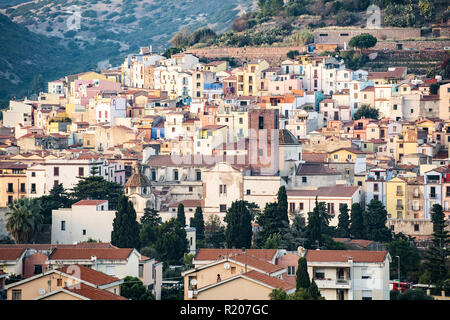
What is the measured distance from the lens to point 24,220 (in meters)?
54.6

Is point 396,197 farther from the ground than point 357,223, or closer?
farther from the ground

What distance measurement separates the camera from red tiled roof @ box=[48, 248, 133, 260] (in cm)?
4212

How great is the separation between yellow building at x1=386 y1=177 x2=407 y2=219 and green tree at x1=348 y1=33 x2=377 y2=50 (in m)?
27.0

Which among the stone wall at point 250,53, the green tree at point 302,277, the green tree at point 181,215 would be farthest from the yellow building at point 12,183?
the stone wall at point 250,53

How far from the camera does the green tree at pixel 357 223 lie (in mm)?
57062

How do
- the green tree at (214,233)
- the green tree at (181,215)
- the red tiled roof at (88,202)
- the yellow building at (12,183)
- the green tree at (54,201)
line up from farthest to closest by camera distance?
the yellow building at (12,183) → the green tree at (54,201) → the red tiled roof at (88,202) → the green tree at (181,215) → the green tree at (214,233)

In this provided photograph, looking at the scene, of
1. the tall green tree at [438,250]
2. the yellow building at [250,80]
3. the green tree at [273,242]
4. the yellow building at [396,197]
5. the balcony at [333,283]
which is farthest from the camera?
the yellow building at [250,80]

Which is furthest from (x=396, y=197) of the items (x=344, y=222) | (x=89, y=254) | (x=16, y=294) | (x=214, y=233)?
Answer: (x=16, y=294)

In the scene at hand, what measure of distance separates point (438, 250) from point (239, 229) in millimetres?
7643

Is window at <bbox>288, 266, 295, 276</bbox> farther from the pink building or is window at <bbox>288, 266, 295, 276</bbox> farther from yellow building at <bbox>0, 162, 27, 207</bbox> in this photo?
the pink building

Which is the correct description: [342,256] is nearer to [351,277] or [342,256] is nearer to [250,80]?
[351,277]

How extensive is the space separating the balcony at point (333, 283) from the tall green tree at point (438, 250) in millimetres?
7375

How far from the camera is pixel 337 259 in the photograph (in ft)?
137

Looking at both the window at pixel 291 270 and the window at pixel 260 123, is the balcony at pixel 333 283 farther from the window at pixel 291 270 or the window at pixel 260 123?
the window at pixel 260 123
